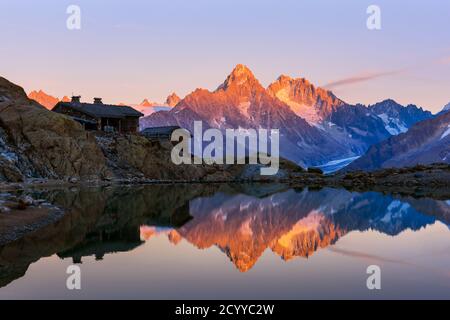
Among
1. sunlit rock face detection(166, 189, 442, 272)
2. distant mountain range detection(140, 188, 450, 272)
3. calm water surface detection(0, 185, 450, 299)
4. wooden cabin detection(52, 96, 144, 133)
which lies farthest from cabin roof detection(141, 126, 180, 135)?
calm water surface detection(0, 185, 450, 299)

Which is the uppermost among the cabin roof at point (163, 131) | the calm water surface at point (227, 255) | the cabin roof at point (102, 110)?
the cabin roof at point (102, 110)

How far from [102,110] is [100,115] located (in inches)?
121

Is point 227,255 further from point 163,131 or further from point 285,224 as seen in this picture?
point 163,131

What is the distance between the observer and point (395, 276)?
83.3ft

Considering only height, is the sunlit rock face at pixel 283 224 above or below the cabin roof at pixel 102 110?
below

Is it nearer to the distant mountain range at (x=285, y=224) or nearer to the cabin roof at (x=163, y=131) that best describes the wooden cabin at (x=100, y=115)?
the cabin roof at (x=163, y=131)

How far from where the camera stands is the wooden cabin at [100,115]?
125 meters

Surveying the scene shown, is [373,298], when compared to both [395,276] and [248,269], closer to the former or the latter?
[395,276]

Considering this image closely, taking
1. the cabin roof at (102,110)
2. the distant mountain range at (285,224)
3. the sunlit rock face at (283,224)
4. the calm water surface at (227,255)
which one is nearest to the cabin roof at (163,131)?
the cabin roof at (102,110)

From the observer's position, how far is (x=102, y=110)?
128 m

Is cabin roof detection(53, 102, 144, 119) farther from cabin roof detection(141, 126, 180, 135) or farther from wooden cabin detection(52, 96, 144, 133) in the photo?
cabin roof detection(141, 126, 180, 135)

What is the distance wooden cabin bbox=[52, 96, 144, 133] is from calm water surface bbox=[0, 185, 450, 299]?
2759 inches

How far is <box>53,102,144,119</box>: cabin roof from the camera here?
409 ft

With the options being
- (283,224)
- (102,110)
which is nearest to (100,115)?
(102,110)
